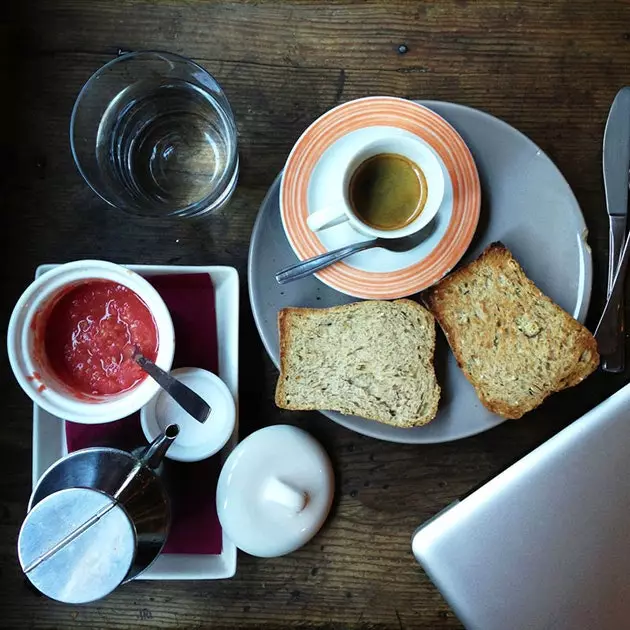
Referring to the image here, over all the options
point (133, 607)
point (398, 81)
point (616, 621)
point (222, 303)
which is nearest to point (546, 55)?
point (398, 81)

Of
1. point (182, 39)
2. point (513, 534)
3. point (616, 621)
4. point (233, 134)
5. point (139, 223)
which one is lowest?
point (616, 621)

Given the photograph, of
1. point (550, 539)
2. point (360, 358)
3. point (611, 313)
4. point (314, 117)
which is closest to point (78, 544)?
point (360, 358)

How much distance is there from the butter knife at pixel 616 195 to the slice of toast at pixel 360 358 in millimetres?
343

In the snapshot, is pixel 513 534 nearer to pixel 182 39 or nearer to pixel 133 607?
pixel 133 607

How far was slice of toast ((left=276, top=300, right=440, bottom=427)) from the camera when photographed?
120cm

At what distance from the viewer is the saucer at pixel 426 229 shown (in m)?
1.17

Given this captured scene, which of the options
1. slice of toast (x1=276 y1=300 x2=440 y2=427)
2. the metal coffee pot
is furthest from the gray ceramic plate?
the metal coffee pot

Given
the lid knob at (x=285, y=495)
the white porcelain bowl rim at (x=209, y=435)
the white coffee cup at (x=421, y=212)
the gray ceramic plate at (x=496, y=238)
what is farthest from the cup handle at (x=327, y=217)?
the lid knob at (x=285, y=495)

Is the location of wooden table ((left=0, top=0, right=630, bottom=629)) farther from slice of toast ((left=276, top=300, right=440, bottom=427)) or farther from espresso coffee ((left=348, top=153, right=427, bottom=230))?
espresso coffee ((left=348, top=153, right=427, bottom=230))

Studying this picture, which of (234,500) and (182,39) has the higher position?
(182,39)

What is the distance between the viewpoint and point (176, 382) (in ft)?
3.44

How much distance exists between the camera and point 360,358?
48.2 inches

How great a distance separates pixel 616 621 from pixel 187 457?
0.75 m

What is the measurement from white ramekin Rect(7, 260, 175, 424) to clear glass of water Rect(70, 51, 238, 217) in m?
0.17
